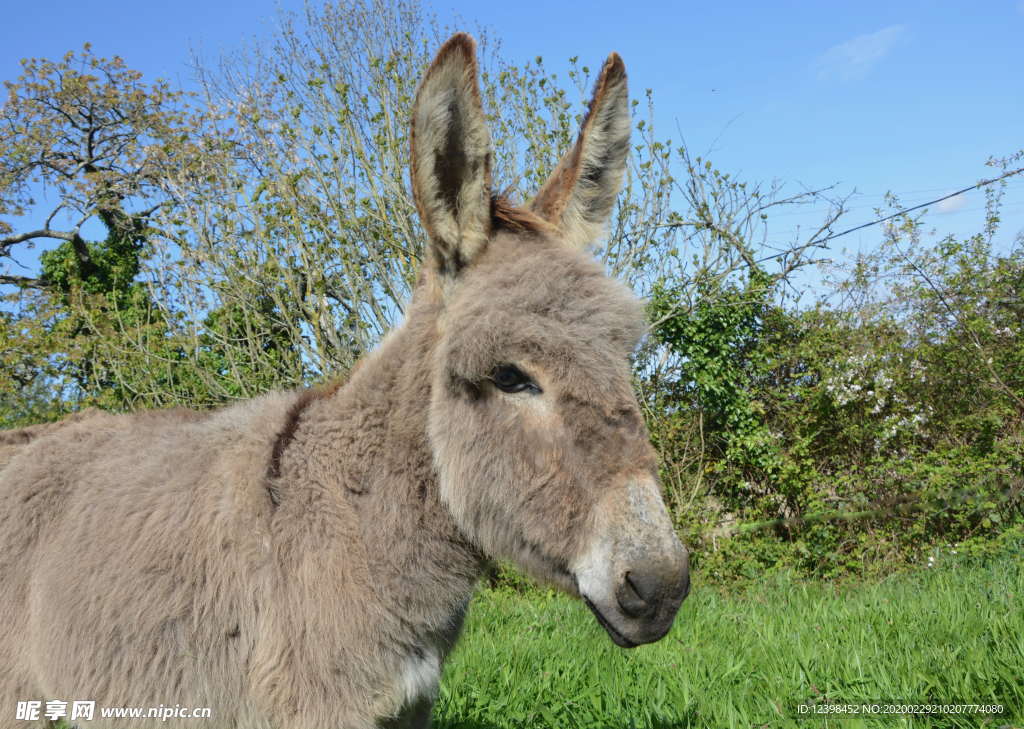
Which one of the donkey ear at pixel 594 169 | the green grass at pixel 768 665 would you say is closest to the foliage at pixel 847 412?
the green grass at pixel 768 665

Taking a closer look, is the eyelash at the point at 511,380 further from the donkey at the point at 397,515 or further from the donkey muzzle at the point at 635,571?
the donkey muzzle at the point at 635,571

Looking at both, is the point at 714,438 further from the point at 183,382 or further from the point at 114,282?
the point at 114,282

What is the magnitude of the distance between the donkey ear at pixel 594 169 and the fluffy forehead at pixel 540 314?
0.39m

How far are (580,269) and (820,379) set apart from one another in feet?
24.3

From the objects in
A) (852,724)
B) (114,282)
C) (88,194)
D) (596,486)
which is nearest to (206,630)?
(596,486)

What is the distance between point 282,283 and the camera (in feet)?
27.1

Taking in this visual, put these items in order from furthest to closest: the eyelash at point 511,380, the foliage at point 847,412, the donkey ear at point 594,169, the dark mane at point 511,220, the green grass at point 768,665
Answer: the foliage at point 847,412 → the green grass at point 768,665 → the donkey ear at point 594,169 → the dark mane at point 511,220 → the eyelash at point 511,380

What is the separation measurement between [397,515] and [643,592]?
2.51ft

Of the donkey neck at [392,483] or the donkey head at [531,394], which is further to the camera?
the donkey neck at [392,483]

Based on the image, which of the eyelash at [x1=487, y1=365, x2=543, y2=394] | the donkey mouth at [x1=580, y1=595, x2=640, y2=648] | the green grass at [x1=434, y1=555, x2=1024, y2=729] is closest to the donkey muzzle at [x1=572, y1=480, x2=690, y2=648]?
the donkey mouth at [x1=580, y1=595, x2=640, y2=648]

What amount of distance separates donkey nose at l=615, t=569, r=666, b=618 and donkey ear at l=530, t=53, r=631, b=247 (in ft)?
4.37

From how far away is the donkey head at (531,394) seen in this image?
5.51 ft

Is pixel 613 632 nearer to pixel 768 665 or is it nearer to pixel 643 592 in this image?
pixel 643 592

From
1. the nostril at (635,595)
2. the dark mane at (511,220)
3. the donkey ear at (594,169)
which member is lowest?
the nostril at (635,595)
